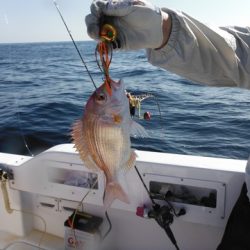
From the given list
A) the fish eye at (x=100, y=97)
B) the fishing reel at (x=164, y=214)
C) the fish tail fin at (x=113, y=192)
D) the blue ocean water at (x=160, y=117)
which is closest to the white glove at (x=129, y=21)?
the fish eye at (x=100, y=97)

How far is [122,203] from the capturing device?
2.88 metres

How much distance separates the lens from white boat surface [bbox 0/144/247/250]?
8.45 feet

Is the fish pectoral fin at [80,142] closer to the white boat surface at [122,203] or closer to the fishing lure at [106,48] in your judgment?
the fishing lure at [106,48]

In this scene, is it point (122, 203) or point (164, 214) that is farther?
point (122, 203)

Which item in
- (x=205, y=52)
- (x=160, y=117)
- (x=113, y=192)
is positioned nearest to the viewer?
(x=113, y=192)

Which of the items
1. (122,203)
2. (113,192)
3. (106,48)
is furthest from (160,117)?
(106,48)

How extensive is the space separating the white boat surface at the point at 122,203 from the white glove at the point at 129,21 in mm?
1240

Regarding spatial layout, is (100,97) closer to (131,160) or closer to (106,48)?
(106,48)

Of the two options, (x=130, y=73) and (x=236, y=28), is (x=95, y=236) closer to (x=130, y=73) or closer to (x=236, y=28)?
(x=236, y=28)

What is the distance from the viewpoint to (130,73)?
1522 centimetres

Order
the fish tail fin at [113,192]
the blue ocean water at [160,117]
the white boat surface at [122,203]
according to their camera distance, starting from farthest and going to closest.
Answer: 1. the blue ocean water at [160,117]
2. the white boat surface at [122,203]
3. the fish tail fin at [113,192]

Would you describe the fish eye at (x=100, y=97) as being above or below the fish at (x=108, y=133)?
above

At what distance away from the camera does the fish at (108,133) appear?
58.7 inches

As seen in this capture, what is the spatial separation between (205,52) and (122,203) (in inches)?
59.9
